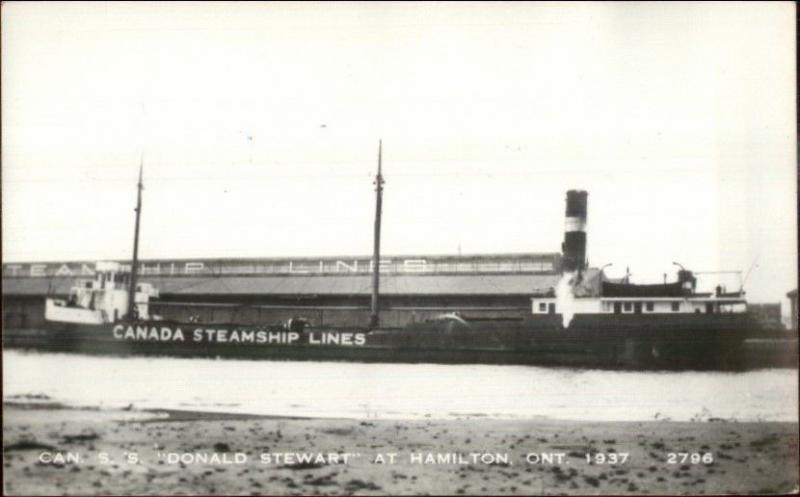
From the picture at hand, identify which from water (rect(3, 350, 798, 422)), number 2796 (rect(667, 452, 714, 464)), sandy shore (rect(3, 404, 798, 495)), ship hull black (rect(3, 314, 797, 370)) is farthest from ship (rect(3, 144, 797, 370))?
number 2796 (rect(667, 452, 714, 464))

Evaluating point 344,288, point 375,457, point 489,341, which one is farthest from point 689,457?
point 344,288

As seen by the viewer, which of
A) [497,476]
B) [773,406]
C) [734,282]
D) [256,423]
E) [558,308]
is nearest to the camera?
[497,476]

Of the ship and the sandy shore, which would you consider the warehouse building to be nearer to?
the ship

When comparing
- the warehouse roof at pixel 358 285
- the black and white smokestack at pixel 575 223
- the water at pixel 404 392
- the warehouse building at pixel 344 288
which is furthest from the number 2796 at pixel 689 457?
the warehouse roof at pixel 358 285

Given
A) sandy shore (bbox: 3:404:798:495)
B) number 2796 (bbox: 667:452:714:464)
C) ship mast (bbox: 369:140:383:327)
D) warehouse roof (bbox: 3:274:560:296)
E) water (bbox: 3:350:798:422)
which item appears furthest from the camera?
warehouse roof (bbox: 3:274:560:296)

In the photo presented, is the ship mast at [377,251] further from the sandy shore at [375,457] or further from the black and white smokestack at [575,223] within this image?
the sandy shore at [375,457]

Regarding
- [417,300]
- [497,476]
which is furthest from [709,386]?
[417,300]

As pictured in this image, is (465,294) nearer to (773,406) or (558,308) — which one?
(558,308)
